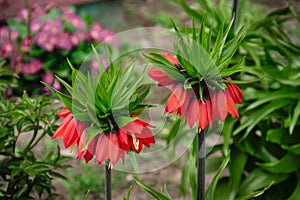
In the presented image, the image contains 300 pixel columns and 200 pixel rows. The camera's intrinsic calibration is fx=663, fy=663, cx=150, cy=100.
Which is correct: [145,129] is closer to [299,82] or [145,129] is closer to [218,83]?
[218,83]

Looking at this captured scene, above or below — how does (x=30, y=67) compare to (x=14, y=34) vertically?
below

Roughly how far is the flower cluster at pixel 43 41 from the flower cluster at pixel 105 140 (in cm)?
227

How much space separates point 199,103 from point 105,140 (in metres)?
0.25

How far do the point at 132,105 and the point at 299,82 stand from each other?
122 centimetres

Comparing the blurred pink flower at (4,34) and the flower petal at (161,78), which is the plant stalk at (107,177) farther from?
the blurred pink flower at (4,34)

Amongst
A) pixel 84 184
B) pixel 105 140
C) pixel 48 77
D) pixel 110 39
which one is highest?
pixel 105 140

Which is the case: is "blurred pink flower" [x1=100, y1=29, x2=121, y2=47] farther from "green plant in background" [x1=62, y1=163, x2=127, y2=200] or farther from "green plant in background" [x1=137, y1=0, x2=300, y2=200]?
"green plant in background" [x1=137, y1=0, x2=300, y2=200]

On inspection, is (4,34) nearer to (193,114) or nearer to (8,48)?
(8,48)

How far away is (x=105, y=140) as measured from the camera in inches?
61.2

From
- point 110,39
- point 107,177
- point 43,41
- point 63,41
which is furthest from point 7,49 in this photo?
point 107,177

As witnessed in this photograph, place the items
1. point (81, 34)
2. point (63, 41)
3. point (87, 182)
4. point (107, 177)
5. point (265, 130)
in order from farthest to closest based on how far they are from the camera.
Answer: point (81, 34) < point (63, 41) < point (87, 182) < point (265, 130) < point (107, 177)

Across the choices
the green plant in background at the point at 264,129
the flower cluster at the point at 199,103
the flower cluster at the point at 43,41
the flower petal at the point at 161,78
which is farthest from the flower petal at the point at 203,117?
the flower cluster at the point at 43,41

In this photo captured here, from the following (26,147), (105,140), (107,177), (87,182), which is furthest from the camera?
(87,182)

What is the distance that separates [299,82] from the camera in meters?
2.66
